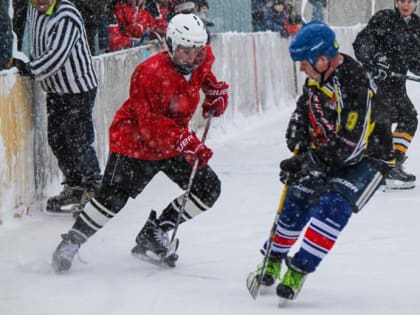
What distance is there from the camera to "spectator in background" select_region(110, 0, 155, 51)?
37.0ft

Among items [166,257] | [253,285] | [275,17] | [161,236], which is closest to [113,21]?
[161,236]

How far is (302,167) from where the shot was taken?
5.76 m

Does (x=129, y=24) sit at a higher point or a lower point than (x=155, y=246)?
higher

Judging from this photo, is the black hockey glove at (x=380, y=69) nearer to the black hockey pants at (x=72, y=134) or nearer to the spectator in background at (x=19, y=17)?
the black hockey pants at (x=72, y=134)

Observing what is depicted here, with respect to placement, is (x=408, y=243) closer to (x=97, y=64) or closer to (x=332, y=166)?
(x=332, y=166)

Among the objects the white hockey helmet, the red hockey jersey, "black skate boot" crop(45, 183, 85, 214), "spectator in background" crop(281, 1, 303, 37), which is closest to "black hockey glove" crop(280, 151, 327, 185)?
the red hockey jersey

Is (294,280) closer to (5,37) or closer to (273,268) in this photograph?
(273,268)

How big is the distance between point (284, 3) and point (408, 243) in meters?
10.9

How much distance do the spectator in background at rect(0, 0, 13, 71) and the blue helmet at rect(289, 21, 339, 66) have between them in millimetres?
4350

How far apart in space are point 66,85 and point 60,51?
0.33 m

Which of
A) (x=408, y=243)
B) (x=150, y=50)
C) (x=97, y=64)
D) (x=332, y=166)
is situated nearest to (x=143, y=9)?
(x=150, y=50)

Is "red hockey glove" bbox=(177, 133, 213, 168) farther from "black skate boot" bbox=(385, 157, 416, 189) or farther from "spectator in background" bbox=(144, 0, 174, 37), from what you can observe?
"spectator in background" bbox=(144, 0, 174, 37)

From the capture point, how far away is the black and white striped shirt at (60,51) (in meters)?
8.20

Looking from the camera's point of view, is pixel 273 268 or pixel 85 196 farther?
pixel 85 196
